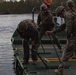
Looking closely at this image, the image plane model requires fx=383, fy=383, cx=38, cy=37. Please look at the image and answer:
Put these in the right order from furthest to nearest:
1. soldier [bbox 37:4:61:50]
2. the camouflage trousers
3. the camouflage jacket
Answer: soldier [bbox 37:4:61:50] → the camouflage trousers → the camouflage jacket

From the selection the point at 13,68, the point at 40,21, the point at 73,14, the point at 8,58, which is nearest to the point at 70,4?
the point at 73,14

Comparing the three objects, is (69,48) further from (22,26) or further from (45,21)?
(45,21)

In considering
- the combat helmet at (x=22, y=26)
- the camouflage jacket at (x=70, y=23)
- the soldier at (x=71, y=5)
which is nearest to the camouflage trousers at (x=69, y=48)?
the camouflage jacket at (x=70, y=23)

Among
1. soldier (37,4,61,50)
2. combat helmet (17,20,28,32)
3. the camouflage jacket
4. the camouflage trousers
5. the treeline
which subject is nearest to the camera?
the camouflage jacket

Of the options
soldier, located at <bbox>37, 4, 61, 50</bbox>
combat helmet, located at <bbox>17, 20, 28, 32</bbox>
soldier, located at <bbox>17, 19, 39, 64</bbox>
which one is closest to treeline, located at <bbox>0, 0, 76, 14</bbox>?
soldier, located at <bbox>37, 4, 61, 50</bbox>

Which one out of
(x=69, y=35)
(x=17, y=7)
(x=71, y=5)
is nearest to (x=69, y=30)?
(x=69, y=35)

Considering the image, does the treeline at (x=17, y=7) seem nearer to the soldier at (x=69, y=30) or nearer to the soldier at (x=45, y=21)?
the soldier at (x=45, y=21)

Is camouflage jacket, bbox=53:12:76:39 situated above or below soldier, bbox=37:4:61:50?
above

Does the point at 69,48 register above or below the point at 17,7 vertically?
above

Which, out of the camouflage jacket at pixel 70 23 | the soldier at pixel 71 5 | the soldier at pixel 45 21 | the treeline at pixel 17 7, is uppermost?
the soldier at pixel 71 5

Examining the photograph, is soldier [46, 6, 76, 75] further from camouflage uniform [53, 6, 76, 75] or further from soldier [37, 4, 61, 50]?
soldier [37, 4, 61, 50]

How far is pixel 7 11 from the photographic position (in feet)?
255

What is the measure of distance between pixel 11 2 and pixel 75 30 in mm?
70261

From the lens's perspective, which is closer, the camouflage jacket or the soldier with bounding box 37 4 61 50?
the camouflage jacket
